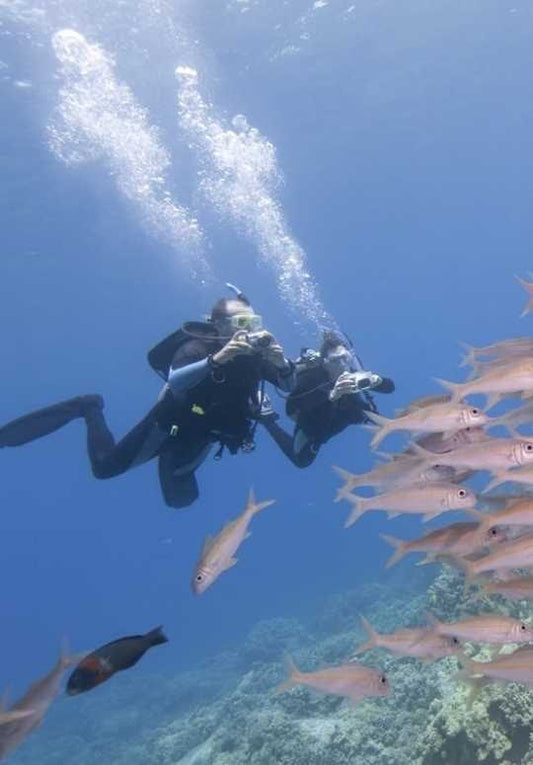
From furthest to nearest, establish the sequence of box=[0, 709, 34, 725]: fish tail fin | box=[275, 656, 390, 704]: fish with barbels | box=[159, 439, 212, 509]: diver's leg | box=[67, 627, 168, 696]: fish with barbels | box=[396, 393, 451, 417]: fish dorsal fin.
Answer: box=[159, 439, 212, 509]: diver's leg
box=[396, 393, 451, 417]: fish dorsal fin
box=[275, 656, 390, 704]: fish with barbels
box=[67, 627, 168, 696]: fish with barbels
box=[0, 709, 34, 725]: fish tail fin

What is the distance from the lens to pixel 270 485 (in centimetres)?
14200

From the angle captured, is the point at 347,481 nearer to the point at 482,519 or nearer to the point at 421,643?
the point at 421,643

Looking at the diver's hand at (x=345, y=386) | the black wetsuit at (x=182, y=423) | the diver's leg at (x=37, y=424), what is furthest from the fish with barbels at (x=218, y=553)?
the diver's leg at (x=37, y=424)

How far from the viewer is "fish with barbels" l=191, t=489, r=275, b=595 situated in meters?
3.86

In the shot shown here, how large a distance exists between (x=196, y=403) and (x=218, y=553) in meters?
4.06

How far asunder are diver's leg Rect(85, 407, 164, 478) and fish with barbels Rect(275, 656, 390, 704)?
16.5ft

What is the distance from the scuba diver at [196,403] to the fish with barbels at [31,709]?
13.5ft

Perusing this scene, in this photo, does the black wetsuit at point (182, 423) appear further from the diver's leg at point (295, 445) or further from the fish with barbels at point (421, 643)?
the fish with barbels at point (421, 643)

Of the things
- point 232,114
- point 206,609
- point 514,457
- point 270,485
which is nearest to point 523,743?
point 514,457

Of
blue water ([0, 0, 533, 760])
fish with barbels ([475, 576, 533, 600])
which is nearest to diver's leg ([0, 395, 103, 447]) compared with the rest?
blue water ([0, 0, 533, 760])

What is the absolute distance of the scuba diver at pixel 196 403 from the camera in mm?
7535

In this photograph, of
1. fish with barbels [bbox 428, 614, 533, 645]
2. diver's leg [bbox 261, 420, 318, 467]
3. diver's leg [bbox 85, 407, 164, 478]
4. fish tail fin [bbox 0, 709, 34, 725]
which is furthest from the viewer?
diver's leg [bbox 85, 407, 164, 478]

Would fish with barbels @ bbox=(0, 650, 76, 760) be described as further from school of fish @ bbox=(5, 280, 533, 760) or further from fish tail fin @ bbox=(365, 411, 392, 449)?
fish tail fin @ bbox=(365, 411, 392, 449)

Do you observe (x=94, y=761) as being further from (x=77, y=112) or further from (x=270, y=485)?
(x=270, y=485)
